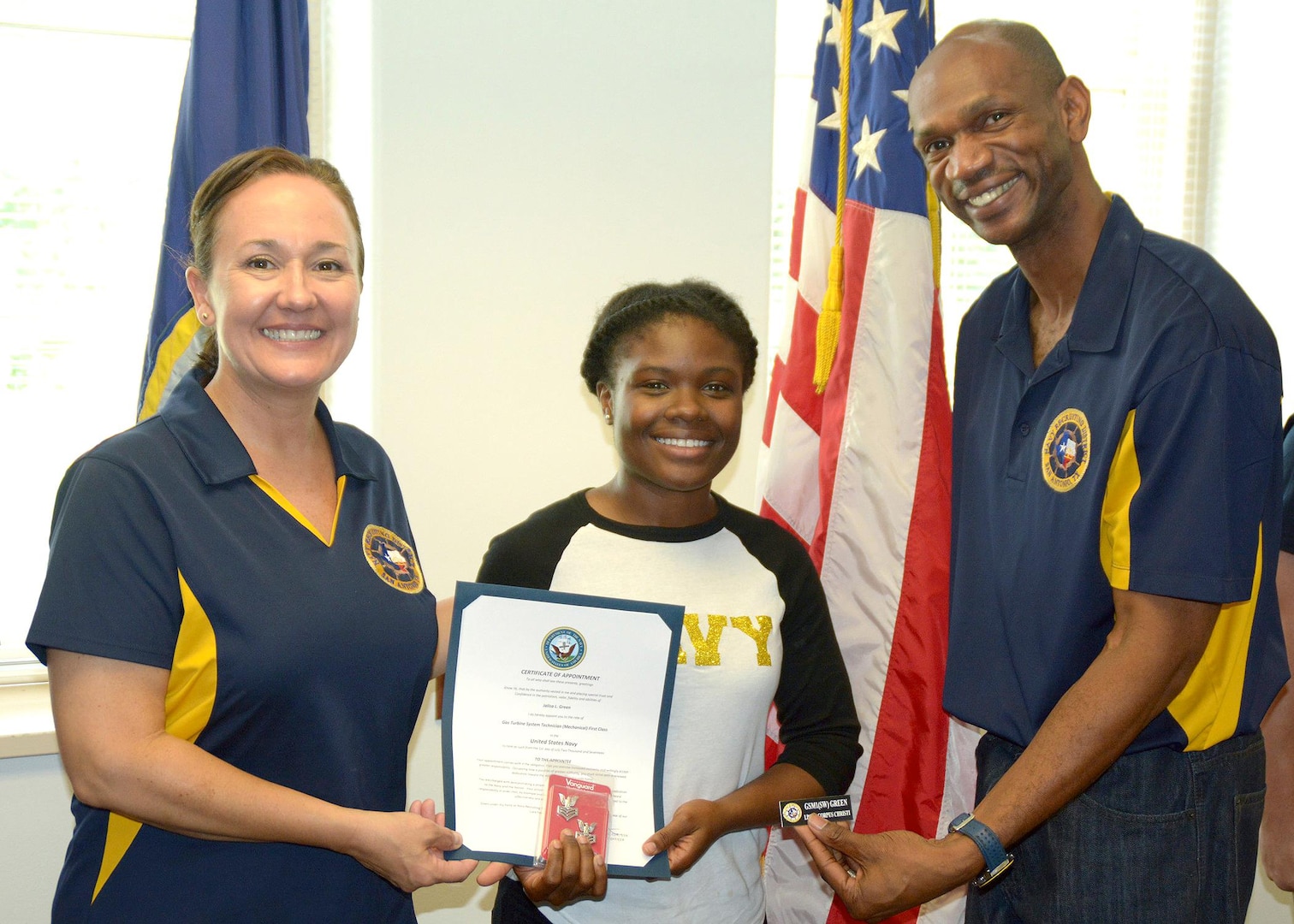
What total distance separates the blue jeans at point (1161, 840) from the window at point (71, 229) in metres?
2.50

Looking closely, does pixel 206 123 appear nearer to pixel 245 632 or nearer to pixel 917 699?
pixel 245 632

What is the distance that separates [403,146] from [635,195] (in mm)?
586

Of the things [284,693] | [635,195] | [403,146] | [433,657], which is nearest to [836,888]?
[433,657]

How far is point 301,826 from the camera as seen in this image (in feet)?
4.41

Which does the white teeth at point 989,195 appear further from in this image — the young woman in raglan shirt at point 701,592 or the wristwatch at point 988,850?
the wristwatch at point 988,850

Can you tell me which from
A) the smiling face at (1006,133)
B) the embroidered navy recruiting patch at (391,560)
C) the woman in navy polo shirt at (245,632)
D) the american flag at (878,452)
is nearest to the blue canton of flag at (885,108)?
the american flag at (878,452)

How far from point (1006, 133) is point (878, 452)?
687mm

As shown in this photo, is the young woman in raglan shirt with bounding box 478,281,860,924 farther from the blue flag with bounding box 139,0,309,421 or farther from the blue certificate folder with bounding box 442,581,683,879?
the blue flag with bounding box 139,0,309,421

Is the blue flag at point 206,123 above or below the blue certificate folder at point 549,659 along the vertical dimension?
above

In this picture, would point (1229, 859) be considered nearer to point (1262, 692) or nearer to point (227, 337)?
point (1262, 692)

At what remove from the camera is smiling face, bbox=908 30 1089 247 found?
1.68 m

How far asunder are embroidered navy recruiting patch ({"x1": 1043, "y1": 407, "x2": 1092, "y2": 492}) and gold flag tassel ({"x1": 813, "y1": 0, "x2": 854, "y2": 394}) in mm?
605

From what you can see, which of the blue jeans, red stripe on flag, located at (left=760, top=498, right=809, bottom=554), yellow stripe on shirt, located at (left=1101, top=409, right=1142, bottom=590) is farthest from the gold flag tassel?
the blue jeans

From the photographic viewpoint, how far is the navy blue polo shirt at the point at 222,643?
1313 mm
